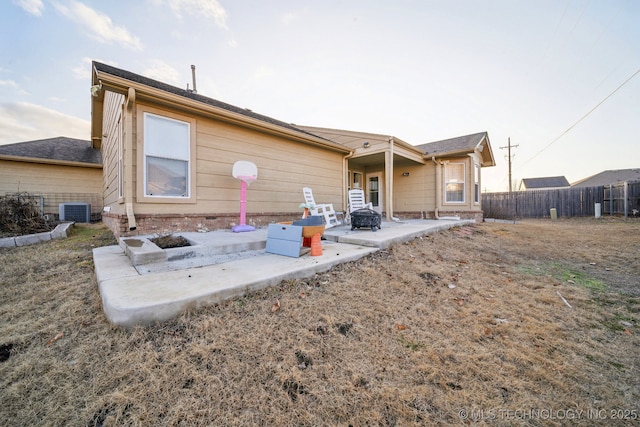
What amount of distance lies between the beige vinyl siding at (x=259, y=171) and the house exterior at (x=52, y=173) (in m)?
7.64

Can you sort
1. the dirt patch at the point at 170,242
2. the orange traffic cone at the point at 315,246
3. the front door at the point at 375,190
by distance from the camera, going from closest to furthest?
the orange traffic cone at the point at 315,246
the dirt patch at the point at 170,242
the front door at the point at 375,190

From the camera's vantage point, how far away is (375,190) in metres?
10.4

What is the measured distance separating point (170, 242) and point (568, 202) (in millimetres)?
18153

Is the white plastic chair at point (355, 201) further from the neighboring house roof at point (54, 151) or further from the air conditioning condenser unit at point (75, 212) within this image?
the neighboring house roof at point (54, 151)

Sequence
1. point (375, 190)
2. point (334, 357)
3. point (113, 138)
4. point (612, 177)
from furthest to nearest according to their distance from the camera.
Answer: point (612, 177) → point (375, 190) → point (113, 138) → point (334, 357)

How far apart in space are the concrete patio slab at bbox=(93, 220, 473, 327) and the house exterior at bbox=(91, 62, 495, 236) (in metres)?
1.30

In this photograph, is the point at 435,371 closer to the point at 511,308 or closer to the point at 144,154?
the point at 511,308

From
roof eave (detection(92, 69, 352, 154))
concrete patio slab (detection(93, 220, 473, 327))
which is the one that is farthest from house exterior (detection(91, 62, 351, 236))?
concrete patio slab (detection(93, 220, 473, 327))

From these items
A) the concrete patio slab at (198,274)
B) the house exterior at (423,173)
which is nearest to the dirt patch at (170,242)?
the concrete patio slab at (198,274)

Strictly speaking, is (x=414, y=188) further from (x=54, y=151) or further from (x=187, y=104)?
(x=54, y=151)

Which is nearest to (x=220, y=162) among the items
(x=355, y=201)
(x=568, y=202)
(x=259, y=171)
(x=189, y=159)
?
(x=189, y=159)

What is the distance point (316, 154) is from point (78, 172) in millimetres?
10015

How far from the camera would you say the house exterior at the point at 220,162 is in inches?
166

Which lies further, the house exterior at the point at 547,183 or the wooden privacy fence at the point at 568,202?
the house exterior at the point at 547,183
